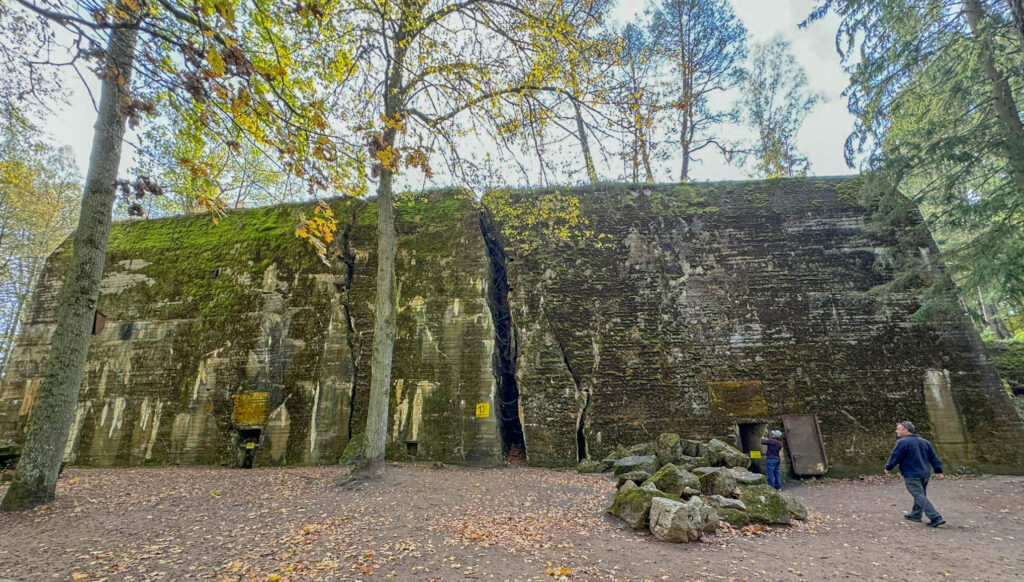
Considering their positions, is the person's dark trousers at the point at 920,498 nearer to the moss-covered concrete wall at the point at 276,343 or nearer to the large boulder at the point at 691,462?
the large boulder at the point at 691,462

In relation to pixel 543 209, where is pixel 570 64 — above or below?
above

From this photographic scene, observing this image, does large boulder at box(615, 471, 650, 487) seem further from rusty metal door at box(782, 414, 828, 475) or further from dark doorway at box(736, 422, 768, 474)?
rusty metal door at box(782, 414, 828, 475)

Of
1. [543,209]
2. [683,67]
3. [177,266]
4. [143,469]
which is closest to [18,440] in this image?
[143,469]

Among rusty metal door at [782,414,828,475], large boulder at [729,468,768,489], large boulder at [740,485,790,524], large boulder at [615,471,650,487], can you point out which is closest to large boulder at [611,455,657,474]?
large boulder at [615,471,650,487]

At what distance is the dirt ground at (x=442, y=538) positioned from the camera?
367 centimetres

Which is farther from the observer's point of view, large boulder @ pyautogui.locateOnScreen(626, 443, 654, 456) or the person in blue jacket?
large boulder @ pyautogui.locateOnScreen(626, 443, 654, 456)

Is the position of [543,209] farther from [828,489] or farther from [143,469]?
[143,469]

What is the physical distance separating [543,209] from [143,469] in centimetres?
1004

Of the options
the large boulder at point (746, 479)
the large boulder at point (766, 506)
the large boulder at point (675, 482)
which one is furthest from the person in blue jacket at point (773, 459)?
the large boulder at point (675, 482)

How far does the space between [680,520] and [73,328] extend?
7753 mm

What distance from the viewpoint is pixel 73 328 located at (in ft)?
18.4

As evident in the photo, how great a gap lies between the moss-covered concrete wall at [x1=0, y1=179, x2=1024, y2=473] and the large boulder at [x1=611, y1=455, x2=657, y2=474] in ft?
4.62

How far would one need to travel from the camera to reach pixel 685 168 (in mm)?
15336

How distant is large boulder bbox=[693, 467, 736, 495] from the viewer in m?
5.89
